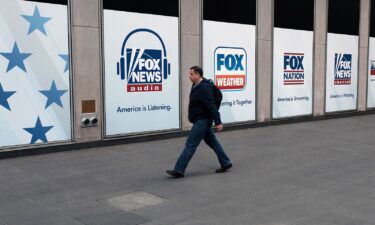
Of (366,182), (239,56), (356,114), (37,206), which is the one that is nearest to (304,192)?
(366,182)

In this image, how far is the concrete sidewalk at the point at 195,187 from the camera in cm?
496

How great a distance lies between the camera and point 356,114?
53.0 feet

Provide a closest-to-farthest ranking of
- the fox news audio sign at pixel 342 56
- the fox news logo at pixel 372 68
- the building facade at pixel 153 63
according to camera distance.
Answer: the building facade at pixel 153 63, the fox news audio sign at pixel 342 56, the fox news logo at pixel 372 68

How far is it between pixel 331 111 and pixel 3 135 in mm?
10824

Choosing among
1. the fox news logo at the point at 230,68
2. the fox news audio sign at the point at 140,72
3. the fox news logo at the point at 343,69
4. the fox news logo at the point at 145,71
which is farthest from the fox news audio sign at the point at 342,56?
the fox news logo at the point at 145,71

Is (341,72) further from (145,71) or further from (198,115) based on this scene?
(198,115)

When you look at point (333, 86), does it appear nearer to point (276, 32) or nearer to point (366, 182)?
point (276, 32)

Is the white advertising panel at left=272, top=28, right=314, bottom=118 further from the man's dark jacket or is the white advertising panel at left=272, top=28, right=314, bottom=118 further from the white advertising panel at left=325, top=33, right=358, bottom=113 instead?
the man's dark jacket

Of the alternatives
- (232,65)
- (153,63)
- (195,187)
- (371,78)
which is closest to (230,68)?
(232,65)

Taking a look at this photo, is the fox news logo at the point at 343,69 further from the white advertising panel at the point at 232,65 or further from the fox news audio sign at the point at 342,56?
the white advertising panel at the point at 232,65

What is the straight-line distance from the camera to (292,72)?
13.7 metres

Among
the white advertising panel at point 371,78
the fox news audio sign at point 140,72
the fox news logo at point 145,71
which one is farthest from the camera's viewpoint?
the white advertising panel at point 371,78

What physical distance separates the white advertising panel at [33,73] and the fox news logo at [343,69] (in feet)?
32.1

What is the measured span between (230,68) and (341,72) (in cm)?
536
